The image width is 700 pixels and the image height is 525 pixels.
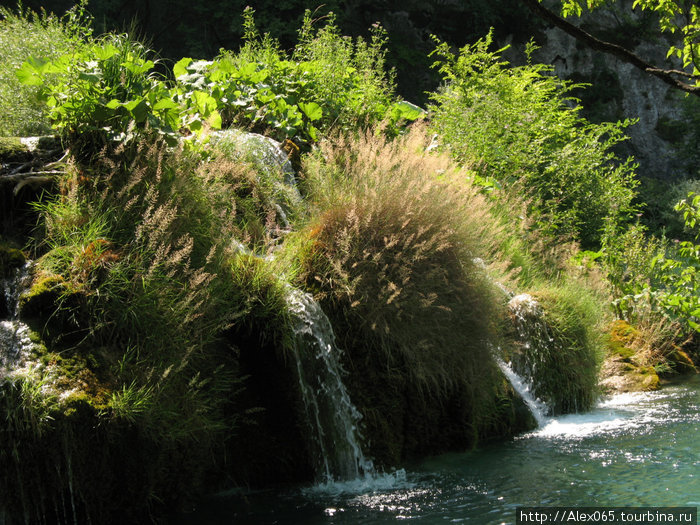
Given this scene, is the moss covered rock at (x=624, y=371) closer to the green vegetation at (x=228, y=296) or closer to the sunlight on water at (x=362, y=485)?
the green vegetation at (x=228, y=296)

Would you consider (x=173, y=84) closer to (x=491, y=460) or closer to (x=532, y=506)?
(x=491, y=460)

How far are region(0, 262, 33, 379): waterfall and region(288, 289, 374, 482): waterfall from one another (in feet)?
5.15

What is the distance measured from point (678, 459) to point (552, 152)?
648 centimetres

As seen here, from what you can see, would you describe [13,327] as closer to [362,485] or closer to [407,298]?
[362,485]

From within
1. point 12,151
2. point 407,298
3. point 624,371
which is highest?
point 12,151

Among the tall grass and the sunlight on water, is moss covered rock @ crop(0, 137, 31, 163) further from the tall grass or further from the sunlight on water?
the sunlight on water

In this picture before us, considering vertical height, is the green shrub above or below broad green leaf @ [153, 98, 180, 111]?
below

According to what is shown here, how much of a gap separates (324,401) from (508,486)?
124 centimetres

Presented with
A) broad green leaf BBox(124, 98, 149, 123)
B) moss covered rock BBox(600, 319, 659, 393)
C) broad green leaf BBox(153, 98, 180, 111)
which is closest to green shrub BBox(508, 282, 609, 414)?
moss covered rock BBox(600, 319, 659, 393)

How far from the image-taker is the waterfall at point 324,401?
4.41 metres

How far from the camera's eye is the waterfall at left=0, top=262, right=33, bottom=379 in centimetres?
342

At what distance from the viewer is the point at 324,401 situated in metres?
4.48

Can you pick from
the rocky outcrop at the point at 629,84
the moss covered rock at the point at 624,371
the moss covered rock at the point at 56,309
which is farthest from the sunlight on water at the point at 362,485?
the rocky outcrop at the point at 629,84

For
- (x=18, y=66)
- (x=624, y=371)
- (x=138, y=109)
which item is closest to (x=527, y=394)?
(x=624, y=371)
